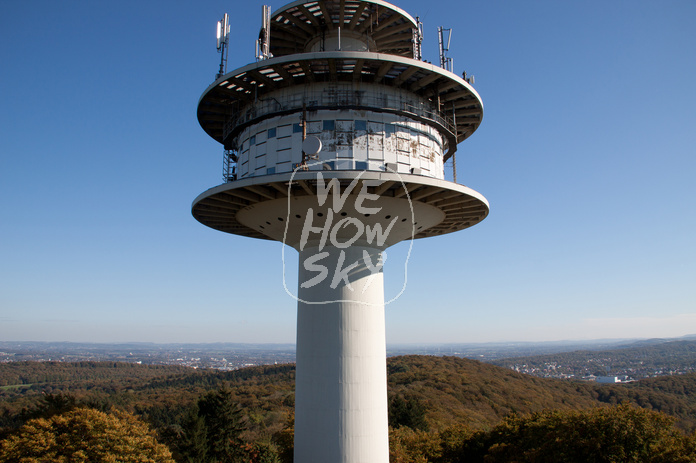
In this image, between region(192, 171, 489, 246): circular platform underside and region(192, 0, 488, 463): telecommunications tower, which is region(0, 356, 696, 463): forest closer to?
region(192, 0, 488, 463): telecommunications tower

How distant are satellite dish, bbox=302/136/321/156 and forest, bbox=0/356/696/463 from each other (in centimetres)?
1105

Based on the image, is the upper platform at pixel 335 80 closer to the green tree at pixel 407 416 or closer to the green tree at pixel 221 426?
the green tree at pixel 221 426

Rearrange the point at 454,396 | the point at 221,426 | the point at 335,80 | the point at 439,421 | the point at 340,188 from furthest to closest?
1. the point at 454,396
2. the point at 439,421
3. the point at 221,426
4. the point at 335,80
5. the point at 340,188

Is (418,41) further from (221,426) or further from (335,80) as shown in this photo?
(221,426)

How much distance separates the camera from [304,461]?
1393 centimetres

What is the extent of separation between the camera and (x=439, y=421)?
50406mm

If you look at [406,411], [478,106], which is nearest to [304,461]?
[478,106]

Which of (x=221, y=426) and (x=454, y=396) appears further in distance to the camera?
(x=454, y=396)

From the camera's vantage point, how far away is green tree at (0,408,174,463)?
49.5 feet

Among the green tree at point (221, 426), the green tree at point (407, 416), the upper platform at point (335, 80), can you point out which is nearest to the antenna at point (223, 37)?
the upper platform at point (335, 80)

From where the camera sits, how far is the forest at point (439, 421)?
54.6 ft

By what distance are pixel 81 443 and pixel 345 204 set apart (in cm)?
1158

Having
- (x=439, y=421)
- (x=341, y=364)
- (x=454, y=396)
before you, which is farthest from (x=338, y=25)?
(x=454, y=396)

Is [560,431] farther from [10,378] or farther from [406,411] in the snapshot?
[10,378]
